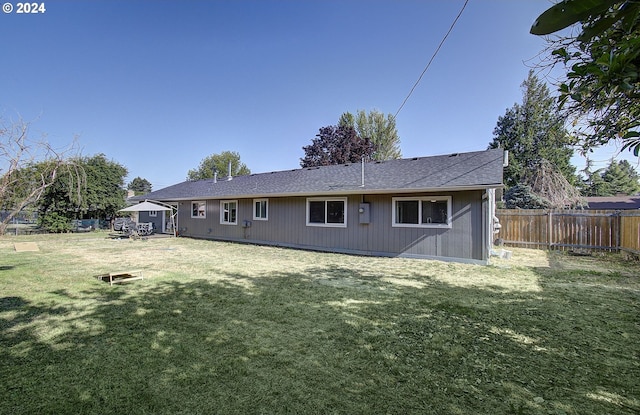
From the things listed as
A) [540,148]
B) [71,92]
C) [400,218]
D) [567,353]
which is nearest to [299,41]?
[400,218]

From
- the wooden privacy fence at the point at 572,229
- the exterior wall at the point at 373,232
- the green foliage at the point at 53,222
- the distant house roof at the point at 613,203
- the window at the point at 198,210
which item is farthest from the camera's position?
the distant house roof at the point at 613,203

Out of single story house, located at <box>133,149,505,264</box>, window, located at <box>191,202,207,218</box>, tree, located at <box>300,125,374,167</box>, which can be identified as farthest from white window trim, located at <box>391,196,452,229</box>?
tree, located at <box>300,125,374,167</box>

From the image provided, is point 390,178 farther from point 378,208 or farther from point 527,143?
point 527,143

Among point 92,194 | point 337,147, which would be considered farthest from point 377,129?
point 92,194

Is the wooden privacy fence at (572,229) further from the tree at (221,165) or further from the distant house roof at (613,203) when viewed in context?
the tree at (221,165)

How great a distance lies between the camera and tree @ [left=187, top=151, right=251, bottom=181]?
46969mm

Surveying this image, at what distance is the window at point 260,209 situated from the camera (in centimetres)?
1313

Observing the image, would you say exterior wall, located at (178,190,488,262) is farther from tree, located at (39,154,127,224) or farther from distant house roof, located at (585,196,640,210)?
distant house roof, located at (585,196,640,210)

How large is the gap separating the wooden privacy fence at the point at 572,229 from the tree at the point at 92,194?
24.5 metres

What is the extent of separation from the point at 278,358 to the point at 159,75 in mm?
13851

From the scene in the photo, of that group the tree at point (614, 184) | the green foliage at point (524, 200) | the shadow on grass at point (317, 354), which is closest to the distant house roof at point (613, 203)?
the tree at point (614, 184)

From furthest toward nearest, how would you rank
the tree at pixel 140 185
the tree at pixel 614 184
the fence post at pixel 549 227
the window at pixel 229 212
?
the tree at pixel 140 185
the tree at pixel 614 184
the window at pixel 229 212
the fence post at pixel 549 227

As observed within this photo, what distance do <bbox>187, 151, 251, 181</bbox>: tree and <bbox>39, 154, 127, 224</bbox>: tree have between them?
22.9 metres

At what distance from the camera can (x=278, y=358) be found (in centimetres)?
287
